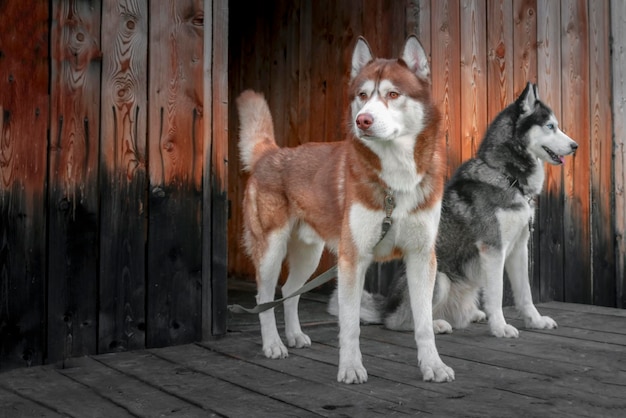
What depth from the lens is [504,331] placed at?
12.1ft

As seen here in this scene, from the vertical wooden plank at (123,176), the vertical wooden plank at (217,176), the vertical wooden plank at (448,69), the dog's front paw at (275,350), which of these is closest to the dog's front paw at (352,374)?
the dog's front paw at (275,350)

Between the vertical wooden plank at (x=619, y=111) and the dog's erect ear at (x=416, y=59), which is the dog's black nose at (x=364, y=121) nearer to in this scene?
the dog's erect ear at (x=416, y=59)

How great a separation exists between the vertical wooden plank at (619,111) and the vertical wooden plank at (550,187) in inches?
27.6

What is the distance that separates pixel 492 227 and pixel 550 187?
1.64 metres

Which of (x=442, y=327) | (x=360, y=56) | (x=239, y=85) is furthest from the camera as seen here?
(x=239, y=85)

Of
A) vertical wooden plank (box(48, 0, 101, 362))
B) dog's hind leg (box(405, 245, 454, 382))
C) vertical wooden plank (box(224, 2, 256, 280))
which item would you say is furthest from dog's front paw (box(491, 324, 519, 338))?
vertical wooden plank (box(224, 2, 256, 280))

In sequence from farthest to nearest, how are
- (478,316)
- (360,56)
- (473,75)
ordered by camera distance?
(473,75) → (478,316) → (360,56)

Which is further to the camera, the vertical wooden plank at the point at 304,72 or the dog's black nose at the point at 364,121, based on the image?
the vertical wooden plank at the point at 304,72

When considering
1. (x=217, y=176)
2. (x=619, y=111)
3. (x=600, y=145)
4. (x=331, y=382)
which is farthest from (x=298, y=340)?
(x=619, y=111)

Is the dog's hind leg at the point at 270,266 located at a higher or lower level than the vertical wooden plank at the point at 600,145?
lower

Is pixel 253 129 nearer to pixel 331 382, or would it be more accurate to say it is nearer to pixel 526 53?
pixel 331 382

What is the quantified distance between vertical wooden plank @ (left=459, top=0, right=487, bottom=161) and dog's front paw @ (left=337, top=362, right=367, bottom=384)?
247 cm

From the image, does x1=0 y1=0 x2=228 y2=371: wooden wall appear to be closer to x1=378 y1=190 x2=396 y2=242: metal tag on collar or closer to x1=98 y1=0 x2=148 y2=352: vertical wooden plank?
x1=98 y1=0 x2=148 y2=352: vertical wooden plank

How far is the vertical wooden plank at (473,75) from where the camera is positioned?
4.72 m
